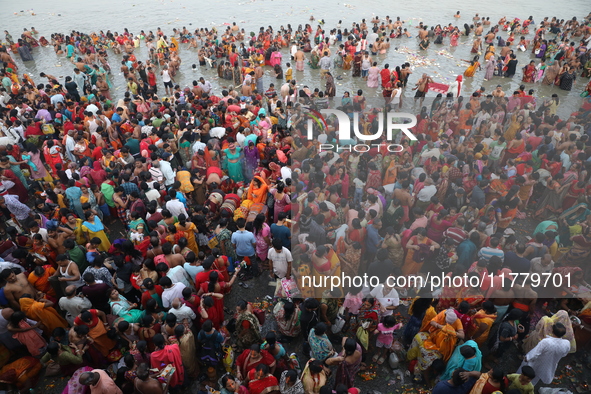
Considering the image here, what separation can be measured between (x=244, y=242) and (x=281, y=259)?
2.58 feet

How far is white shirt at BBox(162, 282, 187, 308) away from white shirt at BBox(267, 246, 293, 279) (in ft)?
4.85

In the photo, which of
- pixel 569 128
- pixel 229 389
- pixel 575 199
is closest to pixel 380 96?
pixel 569 128

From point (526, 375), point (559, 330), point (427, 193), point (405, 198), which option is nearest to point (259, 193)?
point (405, 198)

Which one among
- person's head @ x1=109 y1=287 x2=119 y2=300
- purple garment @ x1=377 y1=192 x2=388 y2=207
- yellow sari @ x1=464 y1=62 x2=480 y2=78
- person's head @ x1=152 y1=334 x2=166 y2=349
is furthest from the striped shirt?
yellow sari @ x1=464 y1=62 x2=480 y2=78

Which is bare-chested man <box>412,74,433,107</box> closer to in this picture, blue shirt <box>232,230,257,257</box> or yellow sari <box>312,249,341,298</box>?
yellow sari <box>312,249,341,298</box>

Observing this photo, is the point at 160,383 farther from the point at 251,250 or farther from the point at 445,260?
the point at 445,260

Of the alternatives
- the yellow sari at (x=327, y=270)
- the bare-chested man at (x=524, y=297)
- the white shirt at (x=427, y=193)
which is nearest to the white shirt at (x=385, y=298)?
the yellow sari at (x=327, y=270)

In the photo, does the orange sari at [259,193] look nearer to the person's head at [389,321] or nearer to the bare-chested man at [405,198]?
the bare-chested man at [405,198]

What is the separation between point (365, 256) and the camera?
631cm

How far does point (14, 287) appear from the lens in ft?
16.5

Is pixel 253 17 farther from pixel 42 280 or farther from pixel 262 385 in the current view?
pixel 262 385

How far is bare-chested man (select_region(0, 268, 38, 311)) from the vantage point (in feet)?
16.2

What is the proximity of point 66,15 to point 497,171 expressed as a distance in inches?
1483

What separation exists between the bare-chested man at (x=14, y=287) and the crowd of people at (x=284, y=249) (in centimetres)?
3
